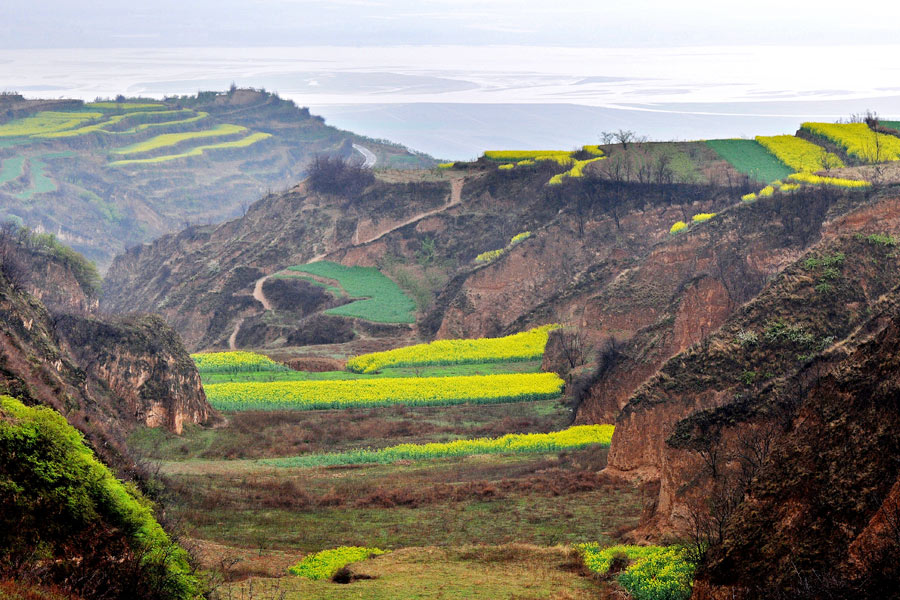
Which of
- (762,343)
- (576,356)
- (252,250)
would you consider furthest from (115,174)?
(762,343)

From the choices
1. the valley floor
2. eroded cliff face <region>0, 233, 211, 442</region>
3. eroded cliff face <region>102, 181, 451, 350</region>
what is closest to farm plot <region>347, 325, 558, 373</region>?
the valley floor

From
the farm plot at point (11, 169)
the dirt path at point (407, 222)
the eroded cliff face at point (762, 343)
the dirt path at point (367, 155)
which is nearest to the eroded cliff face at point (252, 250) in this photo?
the dirt path at point (407, 222)

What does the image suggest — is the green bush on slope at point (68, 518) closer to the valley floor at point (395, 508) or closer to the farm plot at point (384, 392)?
the valley floor at point (395, 508)

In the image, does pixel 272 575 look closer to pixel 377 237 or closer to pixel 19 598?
pixel 19 598

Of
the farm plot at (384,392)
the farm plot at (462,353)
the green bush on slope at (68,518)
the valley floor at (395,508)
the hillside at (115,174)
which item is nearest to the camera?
the green bush on slope at (68,518)

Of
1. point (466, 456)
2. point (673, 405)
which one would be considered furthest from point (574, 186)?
point (673, 405)

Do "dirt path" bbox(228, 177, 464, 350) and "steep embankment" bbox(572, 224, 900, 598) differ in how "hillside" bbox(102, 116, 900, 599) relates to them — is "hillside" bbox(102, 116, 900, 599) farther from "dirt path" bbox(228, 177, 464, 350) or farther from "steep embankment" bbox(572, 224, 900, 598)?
"dirt path" bbox(228, 177, 464, 350)
